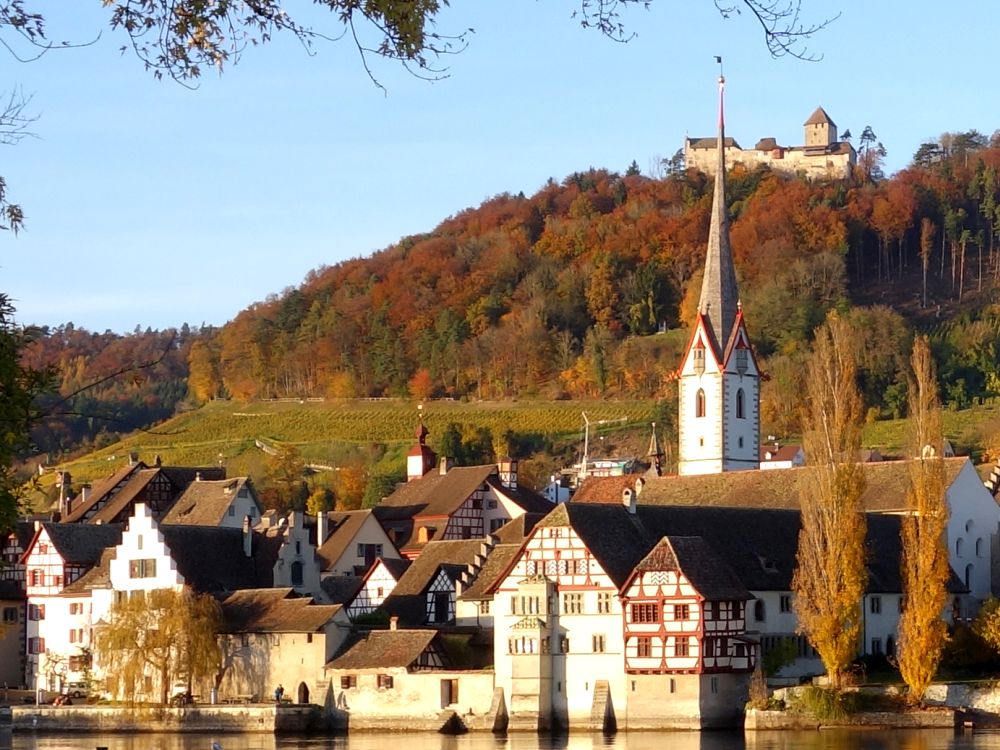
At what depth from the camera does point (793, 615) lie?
70.5m

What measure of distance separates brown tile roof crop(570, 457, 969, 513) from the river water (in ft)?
50.5

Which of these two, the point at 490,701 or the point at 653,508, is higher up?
the point at 653,508

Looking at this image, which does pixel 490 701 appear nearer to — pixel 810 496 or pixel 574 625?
pixel 574 625

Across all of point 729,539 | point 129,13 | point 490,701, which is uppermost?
point 129,13

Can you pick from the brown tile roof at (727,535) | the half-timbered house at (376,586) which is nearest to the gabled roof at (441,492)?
the half-timbered house at (376,586)

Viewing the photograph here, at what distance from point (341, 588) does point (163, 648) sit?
11.4m

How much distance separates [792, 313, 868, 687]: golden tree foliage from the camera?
212ft

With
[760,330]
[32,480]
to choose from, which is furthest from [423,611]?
[760,330]

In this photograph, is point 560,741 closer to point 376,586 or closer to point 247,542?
point 376,586

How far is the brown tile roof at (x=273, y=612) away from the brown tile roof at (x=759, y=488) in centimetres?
1031

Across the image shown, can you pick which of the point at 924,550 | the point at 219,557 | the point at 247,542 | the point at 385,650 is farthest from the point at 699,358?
the point at 924,550

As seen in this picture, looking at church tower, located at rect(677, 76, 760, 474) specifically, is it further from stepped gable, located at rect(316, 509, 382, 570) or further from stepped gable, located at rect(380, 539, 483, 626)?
stepped gable, located at rect(380, 539, 483, 626)

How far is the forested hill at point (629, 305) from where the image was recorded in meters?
162

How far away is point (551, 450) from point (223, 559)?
61360 mm
